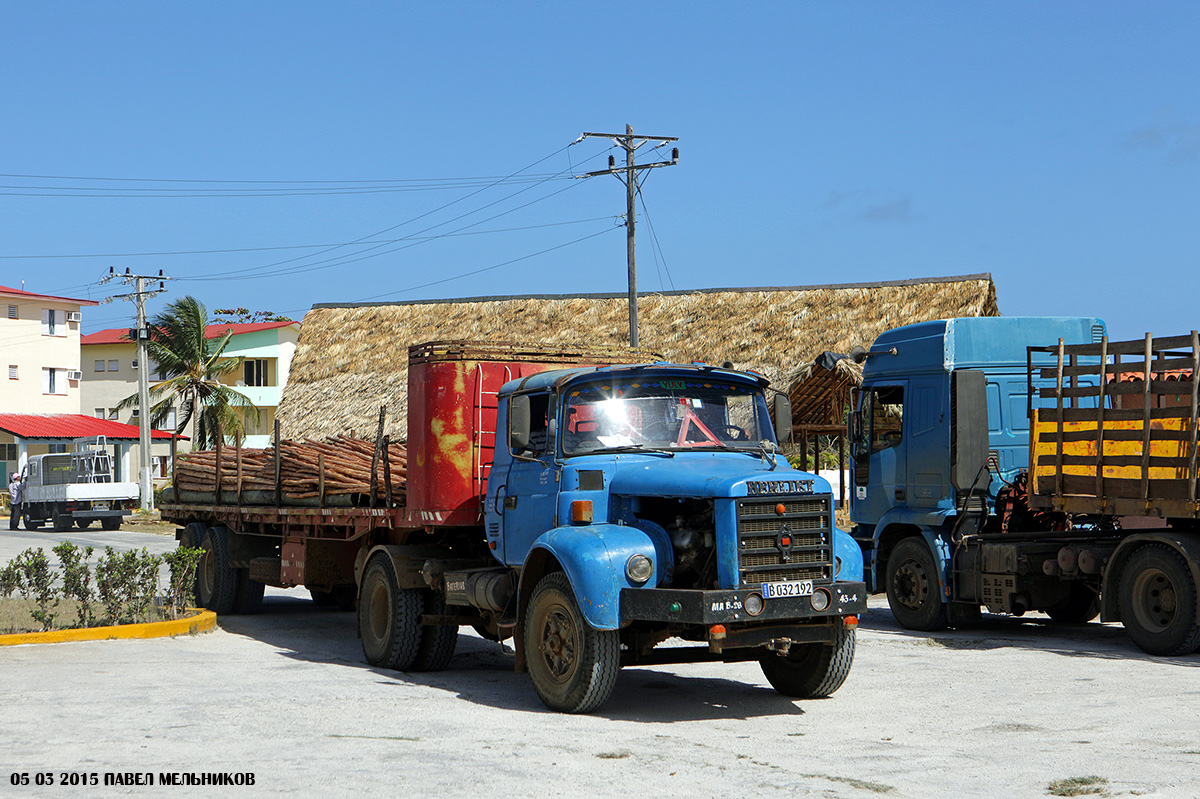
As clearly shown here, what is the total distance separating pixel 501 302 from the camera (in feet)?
132

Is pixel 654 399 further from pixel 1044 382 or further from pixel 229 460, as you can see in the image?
pixel 229 460

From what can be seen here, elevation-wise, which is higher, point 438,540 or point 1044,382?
point 1044,382

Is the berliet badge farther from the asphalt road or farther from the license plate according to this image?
the asphalt road

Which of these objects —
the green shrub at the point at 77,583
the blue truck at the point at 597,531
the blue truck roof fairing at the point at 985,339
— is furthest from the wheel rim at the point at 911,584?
the green shrub at the point at 77,583

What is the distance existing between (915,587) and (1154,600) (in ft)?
9.54

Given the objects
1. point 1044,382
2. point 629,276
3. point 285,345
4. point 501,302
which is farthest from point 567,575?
point 285,345

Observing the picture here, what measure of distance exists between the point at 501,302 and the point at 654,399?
30.5m

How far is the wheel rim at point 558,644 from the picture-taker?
9.13 meters

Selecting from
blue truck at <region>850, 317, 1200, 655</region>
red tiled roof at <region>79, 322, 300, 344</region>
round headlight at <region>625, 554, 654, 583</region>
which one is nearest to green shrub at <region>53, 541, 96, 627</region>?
round headlight at <region>625, 554, 654, 583</region>

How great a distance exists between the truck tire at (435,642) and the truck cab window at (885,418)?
5.88 m

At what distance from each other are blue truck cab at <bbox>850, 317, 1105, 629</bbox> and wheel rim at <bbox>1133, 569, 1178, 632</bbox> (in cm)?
188

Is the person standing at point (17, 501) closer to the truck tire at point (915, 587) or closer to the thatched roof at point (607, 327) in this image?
the thatched roof at point (607, 327)

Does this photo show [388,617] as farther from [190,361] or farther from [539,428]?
[190,361]

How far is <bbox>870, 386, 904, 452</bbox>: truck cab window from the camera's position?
→ 15.0 meters
